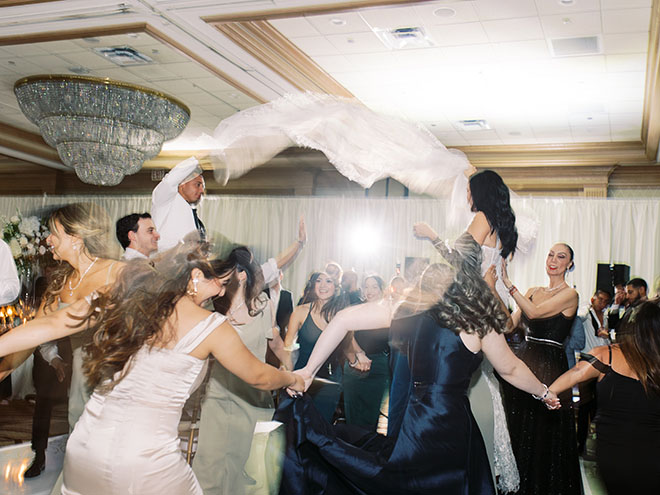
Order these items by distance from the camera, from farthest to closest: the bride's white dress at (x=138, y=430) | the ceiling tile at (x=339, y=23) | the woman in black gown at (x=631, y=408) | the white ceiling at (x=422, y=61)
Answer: the ceiling tile at (x=339, y=23), the white ceiling at (x=422, y=61), the woman in black gown at (x=631, y=408), the bride's white dress at (x=138, y=430)

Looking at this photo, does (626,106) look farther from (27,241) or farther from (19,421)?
(19,421)

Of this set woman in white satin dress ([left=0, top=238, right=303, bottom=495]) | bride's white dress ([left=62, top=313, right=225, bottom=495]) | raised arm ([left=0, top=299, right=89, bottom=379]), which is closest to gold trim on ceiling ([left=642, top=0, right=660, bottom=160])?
woman in white satin dress ([left=0, top=238, right=303, bottom=495])

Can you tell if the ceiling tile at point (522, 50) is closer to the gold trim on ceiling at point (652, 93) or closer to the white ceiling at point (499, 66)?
the white ceiling at point (499, 66)

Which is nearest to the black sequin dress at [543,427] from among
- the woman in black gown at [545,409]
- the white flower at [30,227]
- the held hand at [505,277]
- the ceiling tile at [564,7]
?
the woman in black gown at [545,409]

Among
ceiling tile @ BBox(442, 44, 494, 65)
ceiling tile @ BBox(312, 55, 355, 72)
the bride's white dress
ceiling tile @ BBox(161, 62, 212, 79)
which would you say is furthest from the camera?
ceiling tile @ BBox(161, 62, 212, 79)

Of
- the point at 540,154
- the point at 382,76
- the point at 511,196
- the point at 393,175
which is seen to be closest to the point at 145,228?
the point at 393,175

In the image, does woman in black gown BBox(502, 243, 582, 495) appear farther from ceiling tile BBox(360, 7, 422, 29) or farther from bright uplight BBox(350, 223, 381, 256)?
ceiling tile BBox(360, 7, 422, 29)

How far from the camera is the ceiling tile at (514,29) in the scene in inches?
165

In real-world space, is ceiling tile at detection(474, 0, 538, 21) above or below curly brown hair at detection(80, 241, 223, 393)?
above

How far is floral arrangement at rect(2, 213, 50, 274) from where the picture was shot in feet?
12.8

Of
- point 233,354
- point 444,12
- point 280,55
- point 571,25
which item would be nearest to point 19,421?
point 233,354

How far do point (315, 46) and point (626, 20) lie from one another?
6.78 ft

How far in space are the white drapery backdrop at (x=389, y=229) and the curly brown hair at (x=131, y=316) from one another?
1.40 ft

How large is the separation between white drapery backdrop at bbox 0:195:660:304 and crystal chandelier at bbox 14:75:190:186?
1.26m
